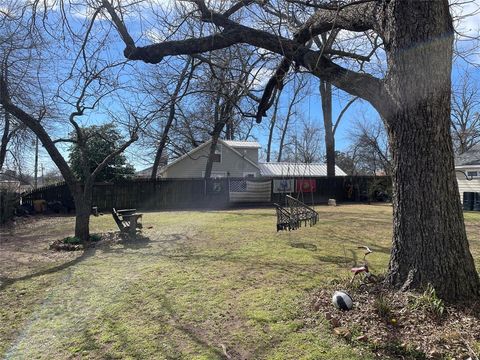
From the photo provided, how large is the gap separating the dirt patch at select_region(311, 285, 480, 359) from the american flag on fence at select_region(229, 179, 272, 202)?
56.0 feet

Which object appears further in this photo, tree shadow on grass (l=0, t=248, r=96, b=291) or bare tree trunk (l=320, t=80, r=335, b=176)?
bare tree trunk (l=320, t=80, r=335, b=176)

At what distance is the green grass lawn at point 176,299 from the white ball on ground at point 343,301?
0.69 ft

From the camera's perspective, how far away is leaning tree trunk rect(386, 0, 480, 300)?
11.5 feet

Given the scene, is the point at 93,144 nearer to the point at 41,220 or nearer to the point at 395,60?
the point at 41,220

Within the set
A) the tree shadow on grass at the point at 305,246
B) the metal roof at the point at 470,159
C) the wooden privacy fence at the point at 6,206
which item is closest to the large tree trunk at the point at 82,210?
the tree shadow on grass at the point at 305,246

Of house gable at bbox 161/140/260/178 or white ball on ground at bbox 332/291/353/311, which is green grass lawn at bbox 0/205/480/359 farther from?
house gable at bbox 161/140/260/178

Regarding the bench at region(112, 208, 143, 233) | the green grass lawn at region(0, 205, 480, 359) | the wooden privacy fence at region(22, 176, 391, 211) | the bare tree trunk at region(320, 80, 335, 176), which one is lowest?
the green grass lawn at region(0, 205, 480, 359)

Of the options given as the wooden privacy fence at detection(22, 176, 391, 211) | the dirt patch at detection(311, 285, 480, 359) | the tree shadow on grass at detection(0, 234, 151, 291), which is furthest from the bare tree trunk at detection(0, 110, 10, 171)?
the dirt patch at detection(311, 285, 480, 359)

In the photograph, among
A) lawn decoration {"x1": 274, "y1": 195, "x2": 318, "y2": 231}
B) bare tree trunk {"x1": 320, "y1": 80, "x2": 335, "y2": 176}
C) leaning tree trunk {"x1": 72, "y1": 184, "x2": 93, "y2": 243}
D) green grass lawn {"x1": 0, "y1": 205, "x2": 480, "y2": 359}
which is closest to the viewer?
green grass lawn {"x1": 0, "y1": 205, "x2": 480, "y2": 359}

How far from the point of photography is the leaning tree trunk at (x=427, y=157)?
3516 mm

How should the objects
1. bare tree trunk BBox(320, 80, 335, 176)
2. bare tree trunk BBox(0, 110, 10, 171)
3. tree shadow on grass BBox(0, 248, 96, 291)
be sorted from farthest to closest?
bare tree trunk BBox(320, 80, 335, 176)
bare tree trunk BBox(0, 110, 10, 171)
tree shadow on grass BBox(0, 248, 96, 291)

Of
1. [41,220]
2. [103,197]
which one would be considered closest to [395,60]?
[41,220]

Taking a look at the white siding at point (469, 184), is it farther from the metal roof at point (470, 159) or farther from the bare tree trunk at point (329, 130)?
the bare tree trunk at point (329, 130)

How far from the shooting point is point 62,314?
12.9 ft
